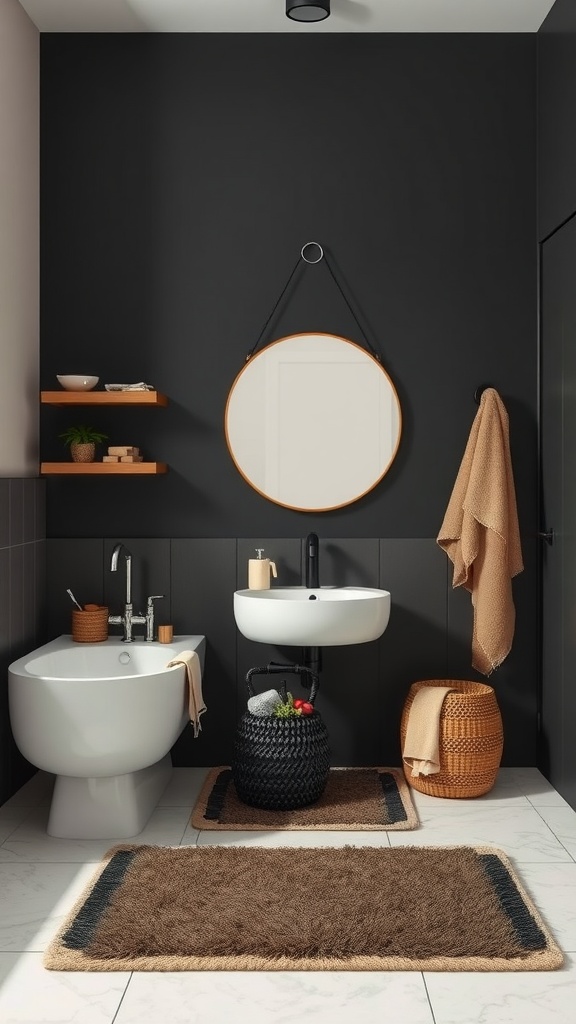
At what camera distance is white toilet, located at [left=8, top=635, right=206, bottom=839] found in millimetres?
3027

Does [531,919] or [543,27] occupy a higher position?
[543,27]

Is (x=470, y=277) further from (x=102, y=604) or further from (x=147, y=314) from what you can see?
(x=102, y=604)

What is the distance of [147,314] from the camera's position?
391 cm

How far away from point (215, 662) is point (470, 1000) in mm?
1932

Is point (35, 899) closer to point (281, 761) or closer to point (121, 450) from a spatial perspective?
point (281, 761)

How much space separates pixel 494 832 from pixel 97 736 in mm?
1275

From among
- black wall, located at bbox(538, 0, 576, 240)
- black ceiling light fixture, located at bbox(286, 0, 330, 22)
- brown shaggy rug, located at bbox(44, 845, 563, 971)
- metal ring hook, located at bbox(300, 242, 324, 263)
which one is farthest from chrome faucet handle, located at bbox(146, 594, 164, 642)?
black ceiling light fixture, located at bbox(286, 0, 330, 22)

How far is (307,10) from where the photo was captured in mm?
3537

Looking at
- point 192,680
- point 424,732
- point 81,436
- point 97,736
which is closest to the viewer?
point 97,736

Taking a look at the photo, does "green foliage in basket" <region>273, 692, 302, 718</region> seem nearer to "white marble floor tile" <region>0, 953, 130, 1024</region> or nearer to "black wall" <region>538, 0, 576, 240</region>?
"white marble floor tile" <region>0, 953, 130, 1024</region>

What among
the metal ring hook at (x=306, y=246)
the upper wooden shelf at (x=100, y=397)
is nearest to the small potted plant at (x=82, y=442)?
the upper wooden shelf at (x=100, y=397)

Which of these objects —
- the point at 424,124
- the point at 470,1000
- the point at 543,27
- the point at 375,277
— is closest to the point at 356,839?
the point at 470,1000

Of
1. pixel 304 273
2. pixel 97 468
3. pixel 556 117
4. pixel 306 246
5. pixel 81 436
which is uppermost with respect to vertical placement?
pixel 556 117

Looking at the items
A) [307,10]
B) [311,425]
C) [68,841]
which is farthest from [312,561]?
[307,10]
